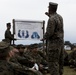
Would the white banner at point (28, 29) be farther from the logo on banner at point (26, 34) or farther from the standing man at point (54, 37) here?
the standing man at point (54, 37)

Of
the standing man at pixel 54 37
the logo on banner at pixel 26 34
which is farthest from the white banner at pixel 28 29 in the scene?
the standing man at pixel 54 37

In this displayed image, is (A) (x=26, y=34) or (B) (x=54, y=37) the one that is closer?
(B) (x=54, y=37)

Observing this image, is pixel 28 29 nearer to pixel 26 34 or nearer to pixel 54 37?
pixel 26 34

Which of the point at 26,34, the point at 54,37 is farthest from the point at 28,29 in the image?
the point at 54,37

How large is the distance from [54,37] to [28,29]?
719 centimetres

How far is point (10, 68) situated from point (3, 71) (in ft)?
0.30

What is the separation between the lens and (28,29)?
1469 centimetres

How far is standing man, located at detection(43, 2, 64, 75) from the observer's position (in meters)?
7.43

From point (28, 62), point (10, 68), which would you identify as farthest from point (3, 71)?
point (28, 62)

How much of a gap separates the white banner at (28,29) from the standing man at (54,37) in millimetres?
6702

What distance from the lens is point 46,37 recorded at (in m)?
7.46

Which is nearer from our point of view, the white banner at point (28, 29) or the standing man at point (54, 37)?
the standing man at point (54, 37)

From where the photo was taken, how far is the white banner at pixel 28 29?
14367mm

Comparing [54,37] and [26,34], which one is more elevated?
[54,37]
